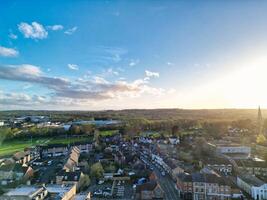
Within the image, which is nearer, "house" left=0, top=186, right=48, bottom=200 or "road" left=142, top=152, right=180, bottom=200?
"house" left=0, top=186, right=48, bottom=200

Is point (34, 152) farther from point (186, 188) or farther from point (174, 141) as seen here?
point (186, 188)

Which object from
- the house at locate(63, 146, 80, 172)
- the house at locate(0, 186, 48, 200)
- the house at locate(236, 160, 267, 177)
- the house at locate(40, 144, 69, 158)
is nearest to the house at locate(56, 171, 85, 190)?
the house at locate(63, 146, 80, 172)

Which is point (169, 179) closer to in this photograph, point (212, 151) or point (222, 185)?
point (222, 185)

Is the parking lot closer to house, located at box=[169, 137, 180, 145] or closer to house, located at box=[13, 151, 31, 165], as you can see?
house, located at box=[13, 151, 31, 165]

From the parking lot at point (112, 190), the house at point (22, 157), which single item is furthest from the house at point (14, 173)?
the parking lot at point (112, 190)

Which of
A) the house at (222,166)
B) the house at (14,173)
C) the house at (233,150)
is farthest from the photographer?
the house at (233,150)

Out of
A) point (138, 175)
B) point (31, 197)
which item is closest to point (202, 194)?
point (138, 175)

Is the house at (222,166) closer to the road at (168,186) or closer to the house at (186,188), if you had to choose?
the road at (168,186)
